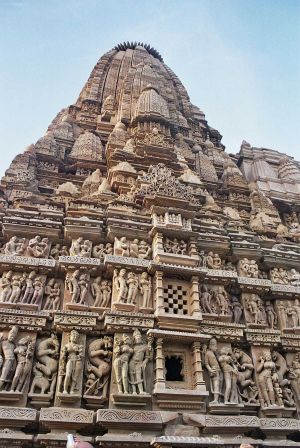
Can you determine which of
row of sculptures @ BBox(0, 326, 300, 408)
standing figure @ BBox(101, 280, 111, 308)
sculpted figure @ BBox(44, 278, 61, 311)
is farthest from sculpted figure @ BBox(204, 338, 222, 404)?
sculpted figure @ BBox(44, 278, 61, 311)

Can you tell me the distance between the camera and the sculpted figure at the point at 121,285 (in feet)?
28.6

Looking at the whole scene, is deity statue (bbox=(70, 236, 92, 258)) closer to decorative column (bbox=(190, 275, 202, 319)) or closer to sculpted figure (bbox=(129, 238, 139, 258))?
sculpted figure (bbox=(129, 238, 139, 258))

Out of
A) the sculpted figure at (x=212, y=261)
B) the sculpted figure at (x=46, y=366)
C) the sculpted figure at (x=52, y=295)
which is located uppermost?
the sculpted figure at (x=212, y=261)

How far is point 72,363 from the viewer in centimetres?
748

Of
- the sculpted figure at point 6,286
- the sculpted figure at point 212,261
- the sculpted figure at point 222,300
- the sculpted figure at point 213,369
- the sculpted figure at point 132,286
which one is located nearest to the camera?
the sculpted figure at point 213,369

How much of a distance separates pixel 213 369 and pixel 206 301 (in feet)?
5.60

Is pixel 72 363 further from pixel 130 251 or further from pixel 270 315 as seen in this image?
pixel 270 315

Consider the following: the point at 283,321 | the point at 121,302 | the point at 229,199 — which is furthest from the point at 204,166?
the point at 121,302

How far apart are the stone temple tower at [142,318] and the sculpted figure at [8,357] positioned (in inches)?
1.0

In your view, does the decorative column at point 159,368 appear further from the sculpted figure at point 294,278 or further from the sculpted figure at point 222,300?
the sculpted figure at point 294,278

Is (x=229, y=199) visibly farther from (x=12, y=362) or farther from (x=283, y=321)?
(x=12, y=362)

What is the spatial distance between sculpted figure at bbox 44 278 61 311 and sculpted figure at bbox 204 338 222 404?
3.51m

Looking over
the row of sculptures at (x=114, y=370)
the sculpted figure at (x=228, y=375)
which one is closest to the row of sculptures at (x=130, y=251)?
the row of sculptures at (x=114, y=370)

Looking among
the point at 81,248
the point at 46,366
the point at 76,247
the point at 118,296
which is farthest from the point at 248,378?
the point at 76,247
